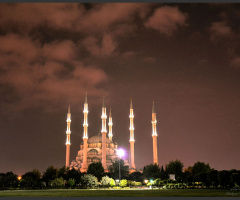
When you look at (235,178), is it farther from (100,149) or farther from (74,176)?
(100,149)

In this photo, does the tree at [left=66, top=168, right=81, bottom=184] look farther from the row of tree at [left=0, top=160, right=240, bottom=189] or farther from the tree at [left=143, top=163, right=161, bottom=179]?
the tree at [left=143, top=163, right=161, bottom=179]

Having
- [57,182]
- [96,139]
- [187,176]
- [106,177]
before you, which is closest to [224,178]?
[187,176]

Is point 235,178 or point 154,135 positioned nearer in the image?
point 235,178

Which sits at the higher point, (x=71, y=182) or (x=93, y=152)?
(x=93, y=152)

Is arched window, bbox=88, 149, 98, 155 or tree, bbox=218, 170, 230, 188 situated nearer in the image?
tree, bbox=218, 170, 230, 188

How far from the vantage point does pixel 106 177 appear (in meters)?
55.9

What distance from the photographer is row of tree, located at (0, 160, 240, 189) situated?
1476 inches

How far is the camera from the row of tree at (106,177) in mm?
37487

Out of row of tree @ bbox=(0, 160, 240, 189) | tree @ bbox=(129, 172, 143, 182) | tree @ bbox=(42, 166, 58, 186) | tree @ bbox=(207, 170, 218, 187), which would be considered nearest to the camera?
row of tree @ bbox=(0, 160, 240, 189)

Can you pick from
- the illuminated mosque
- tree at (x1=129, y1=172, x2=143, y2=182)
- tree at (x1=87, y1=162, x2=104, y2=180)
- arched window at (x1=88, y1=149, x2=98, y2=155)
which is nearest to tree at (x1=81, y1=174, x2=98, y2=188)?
tree at (x1=87, y1=162, x2=104, y2=180)

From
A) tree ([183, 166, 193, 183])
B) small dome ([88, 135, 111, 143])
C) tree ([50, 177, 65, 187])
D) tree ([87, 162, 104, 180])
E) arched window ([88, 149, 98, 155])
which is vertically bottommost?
tree ([50, 177, 65, 187])

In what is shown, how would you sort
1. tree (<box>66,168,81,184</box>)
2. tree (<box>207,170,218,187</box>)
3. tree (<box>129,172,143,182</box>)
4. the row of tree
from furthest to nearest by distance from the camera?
1. tree (<box>129,172,143,182</box>)
2. tree (<box>66,168,81,184</box>)
3. tree (<box>207,170,218,187</box>)
4. the row of tree

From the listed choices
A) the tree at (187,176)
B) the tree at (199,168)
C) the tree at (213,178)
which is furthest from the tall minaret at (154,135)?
the tree at (213,178)

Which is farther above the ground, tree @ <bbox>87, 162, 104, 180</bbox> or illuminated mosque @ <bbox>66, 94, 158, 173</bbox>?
illuminated mosque @ <bbox>66, 94, 158, 173</bbox>
